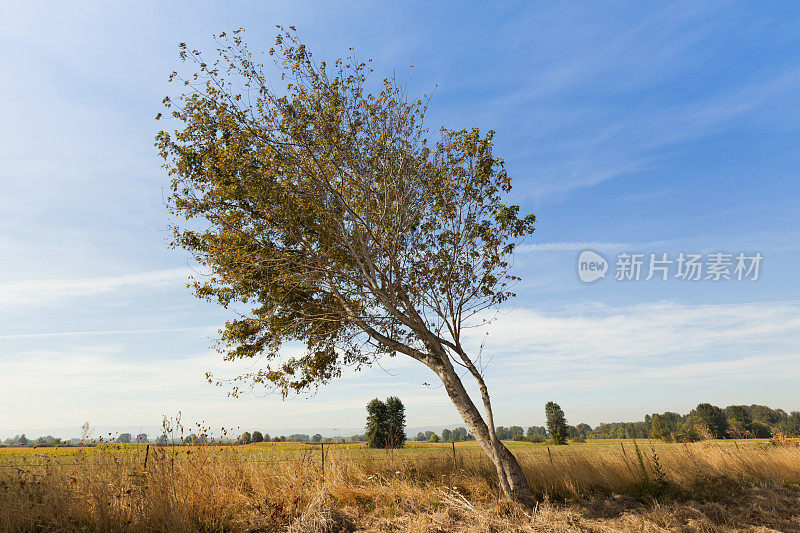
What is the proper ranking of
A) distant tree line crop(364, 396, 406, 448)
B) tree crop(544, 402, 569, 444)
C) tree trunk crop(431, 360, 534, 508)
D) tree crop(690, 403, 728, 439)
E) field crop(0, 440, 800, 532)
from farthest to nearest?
tree crop(544, 402, 569, 444), tree crop(690, 403, 728, 439), distant tree line crop(364, 396, 406, 448), tree trunk crop(431, 360, 534, 508), field crop(0, 440, 800, 532)

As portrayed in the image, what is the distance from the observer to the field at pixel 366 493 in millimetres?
6996

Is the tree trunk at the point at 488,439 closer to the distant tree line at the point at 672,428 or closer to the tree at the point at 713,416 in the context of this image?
the distant tree line at the point at 672,428

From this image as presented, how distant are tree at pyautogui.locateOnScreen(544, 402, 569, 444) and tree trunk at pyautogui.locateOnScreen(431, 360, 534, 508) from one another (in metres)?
80.4

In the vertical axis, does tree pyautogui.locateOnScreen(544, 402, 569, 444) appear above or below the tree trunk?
below

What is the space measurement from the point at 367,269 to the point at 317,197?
2.10 metres

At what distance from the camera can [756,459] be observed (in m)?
12.6

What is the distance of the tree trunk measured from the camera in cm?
867

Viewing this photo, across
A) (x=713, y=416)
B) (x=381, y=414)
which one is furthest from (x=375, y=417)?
(x=713, y=416)

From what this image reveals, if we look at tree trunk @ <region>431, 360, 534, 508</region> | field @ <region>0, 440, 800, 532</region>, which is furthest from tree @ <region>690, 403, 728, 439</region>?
tree trunk @ <region>431, 360, 534, 508</region>

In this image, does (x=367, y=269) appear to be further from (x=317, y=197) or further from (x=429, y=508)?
(x=429, y=508)

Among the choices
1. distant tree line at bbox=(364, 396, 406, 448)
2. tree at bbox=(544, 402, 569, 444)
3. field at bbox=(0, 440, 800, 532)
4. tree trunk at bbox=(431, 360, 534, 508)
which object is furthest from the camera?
tree at bbox=(544, 402, 569, 444)

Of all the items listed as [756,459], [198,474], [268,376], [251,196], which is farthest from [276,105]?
[756,459]

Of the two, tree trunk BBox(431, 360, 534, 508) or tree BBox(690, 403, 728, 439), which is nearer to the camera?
tree trunk BBox(431, 360, 534, 508)

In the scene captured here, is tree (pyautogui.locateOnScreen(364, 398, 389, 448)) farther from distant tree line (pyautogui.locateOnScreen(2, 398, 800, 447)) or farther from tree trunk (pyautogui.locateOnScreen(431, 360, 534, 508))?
tree trunk (pyautogui.locateOnScreen(431, 360, 534, 508))
